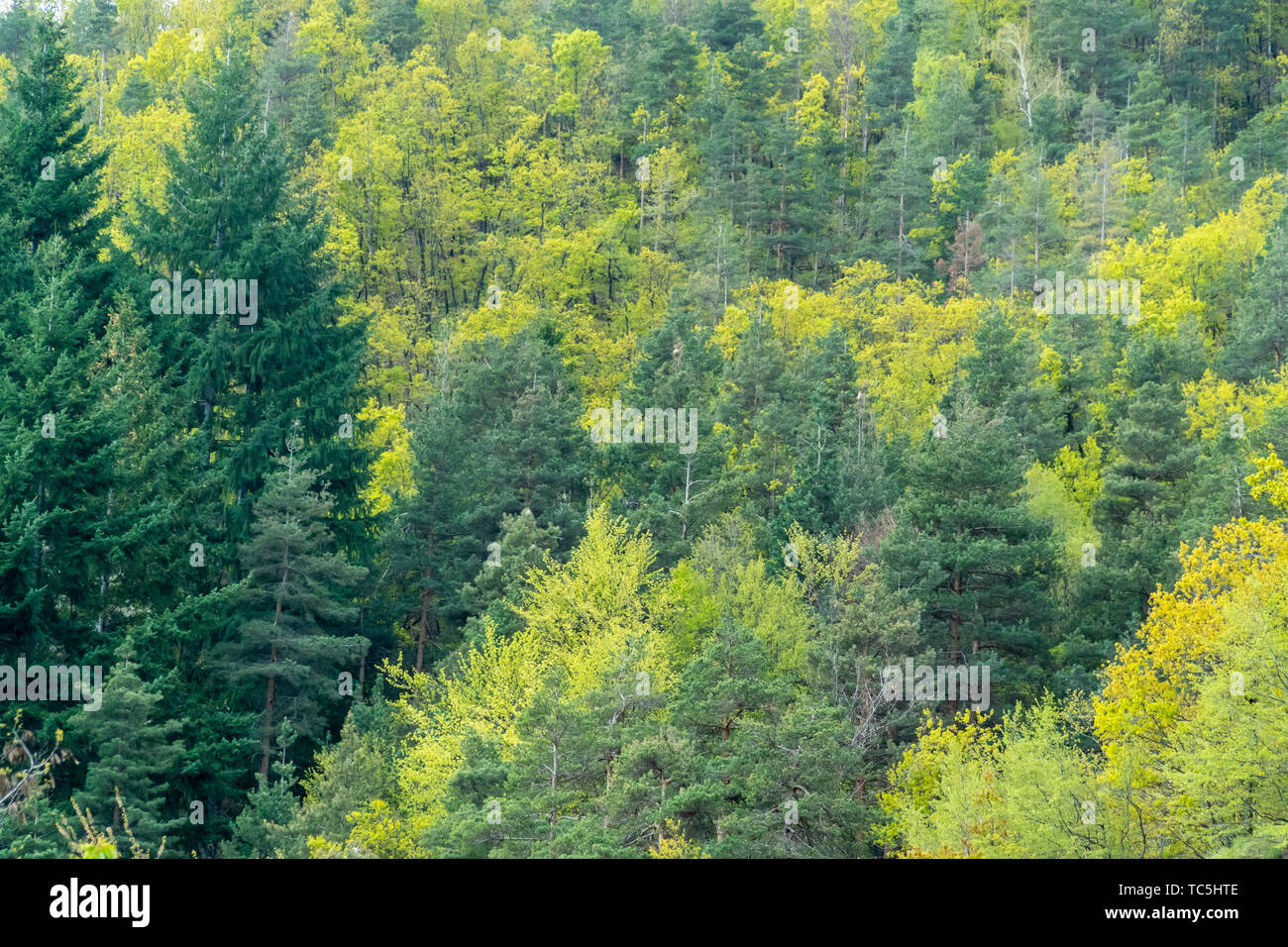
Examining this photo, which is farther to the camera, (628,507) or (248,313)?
(628,507)

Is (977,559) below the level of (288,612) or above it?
above

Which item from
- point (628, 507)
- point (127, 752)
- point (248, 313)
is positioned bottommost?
point (127, 752)

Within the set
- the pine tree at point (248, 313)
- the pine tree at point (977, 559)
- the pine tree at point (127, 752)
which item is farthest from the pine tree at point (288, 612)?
the pine tree at point (977, 559)

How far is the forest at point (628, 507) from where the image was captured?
25.8 m

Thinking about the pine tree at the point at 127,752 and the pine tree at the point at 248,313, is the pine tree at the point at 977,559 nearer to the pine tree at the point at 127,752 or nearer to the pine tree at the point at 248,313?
the pine tree at the point at 248,313

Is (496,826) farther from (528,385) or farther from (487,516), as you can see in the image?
(528,385)

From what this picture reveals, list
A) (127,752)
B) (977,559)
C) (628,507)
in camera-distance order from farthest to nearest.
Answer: (628,507)
(977,559)
(127,752)

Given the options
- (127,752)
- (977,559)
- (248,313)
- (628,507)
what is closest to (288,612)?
(127,752)

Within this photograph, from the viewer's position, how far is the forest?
25812mm

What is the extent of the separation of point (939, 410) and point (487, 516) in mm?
16434

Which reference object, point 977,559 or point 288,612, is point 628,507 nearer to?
point 288,612

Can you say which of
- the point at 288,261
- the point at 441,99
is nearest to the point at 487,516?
the point at 288,261

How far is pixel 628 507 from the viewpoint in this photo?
147ft

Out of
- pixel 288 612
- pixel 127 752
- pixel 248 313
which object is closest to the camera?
pixel 127 752
